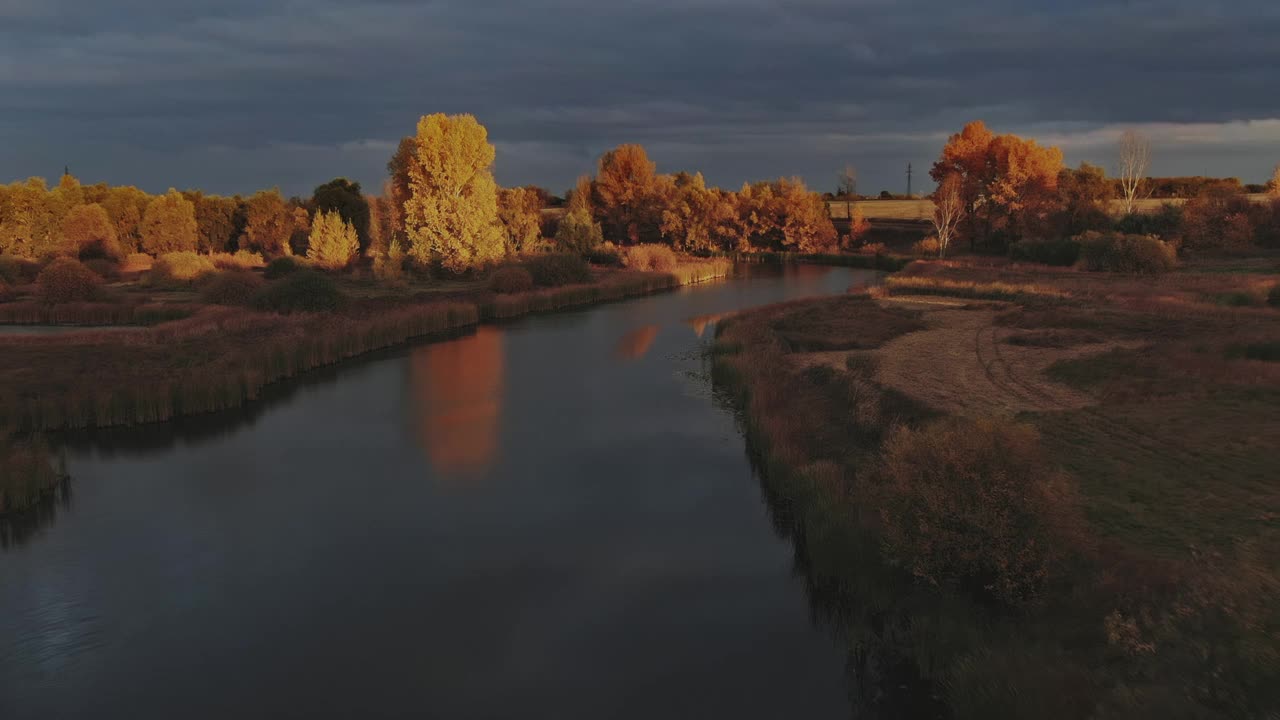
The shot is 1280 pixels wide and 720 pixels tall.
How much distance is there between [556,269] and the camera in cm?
4991

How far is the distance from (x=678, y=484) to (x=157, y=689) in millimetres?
8996

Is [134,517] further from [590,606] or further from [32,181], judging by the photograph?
[32,181]

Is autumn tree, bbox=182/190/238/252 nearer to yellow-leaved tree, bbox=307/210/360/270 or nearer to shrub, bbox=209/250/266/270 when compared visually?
shrub, bbox=209/250/266/270

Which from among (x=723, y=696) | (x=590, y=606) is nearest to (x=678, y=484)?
(x=590, y=606)

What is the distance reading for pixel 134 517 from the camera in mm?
14445

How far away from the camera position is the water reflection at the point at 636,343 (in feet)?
101

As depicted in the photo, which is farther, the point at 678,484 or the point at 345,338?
the point at 345,338

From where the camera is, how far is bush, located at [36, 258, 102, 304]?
110 feet

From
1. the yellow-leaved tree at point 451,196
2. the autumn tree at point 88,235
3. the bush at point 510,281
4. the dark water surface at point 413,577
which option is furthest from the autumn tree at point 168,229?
the dark water surface at point 413,577

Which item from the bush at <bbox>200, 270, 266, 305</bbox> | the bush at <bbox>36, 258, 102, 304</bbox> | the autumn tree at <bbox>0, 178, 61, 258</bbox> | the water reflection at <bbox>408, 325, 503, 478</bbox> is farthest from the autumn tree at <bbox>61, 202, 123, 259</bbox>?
the water reflection at <bbox>408, 325, 503, 478</bbox>

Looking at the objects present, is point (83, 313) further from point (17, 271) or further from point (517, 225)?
point (517, 225)

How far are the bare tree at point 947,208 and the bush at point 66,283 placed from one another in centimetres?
5496

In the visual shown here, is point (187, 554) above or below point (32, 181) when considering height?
below

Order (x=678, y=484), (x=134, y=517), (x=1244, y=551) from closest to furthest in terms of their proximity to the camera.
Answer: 1. (x=1244, y=551)
2. (x=134, y=517)
3. (x=678, y=484)
